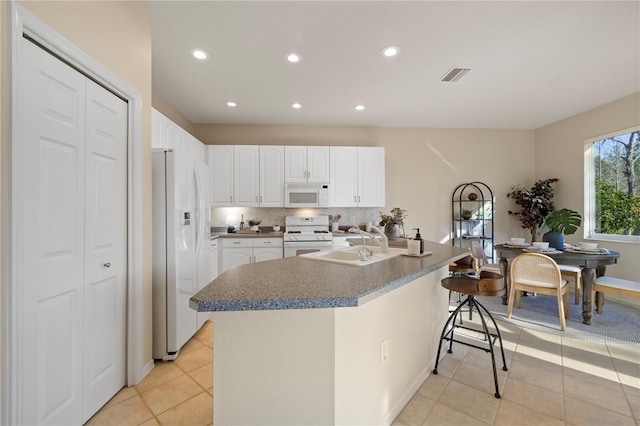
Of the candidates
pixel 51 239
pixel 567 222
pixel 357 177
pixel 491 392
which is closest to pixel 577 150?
pixel 567 222

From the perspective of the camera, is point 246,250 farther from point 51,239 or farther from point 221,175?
point 51,239

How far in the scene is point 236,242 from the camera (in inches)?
161

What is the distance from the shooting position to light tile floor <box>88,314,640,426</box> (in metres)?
1.63

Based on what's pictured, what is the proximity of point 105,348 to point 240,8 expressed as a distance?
255 cm

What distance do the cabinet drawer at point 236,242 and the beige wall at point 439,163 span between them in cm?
195

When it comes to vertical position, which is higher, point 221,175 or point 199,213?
point 221,175

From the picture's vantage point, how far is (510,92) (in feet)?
11.6

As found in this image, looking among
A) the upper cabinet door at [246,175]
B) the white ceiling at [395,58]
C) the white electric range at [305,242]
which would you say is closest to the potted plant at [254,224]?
the upper cabinet door at [246,175]

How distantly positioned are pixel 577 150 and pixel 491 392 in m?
4.45

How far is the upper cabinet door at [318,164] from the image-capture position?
14.7ft

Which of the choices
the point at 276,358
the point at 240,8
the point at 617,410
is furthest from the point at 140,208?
the point at 617,410

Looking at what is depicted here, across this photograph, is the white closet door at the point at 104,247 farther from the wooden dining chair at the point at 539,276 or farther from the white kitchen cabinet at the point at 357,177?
the wooden dining chair at the point at 539,276

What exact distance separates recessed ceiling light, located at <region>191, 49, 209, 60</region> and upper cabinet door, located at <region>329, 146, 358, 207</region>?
2310 millimetres

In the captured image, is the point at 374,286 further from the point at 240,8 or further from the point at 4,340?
the point at 240,8
